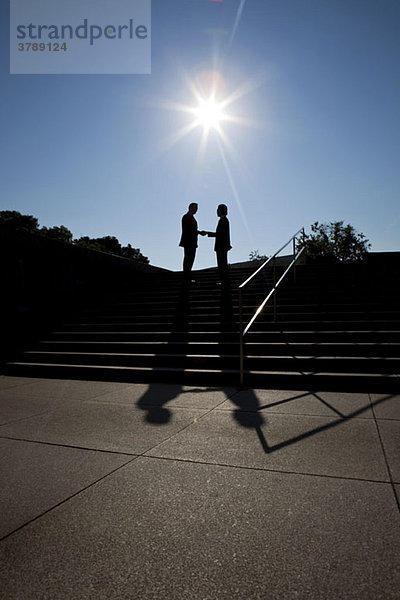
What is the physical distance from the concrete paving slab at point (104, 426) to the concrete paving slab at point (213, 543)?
78 centimetres

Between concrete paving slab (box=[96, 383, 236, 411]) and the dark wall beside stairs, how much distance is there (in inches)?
150

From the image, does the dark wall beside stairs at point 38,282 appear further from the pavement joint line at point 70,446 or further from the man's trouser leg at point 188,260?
the pavement joint line at point 70,446

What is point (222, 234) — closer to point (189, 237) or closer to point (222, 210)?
point (222, 210)

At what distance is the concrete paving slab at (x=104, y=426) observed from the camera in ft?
10.9

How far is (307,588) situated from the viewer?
156 centimetres

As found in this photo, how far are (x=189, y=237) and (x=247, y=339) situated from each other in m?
2.85

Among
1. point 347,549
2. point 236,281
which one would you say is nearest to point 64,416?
point 347,549

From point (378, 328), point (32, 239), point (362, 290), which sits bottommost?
point (378, 328)

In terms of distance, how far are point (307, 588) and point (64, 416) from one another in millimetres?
3204

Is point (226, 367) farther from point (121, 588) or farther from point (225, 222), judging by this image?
point (121, 588)

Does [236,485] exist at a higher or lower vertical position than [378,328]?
lower

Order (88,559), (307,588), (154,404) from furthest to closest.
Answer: (154,404) → (88,559) → (307,588)

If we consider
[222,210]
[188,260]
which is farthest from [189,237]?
[222,210]

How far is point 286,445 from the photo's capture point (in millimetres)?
3117
